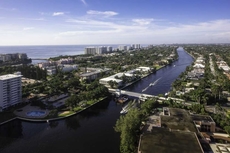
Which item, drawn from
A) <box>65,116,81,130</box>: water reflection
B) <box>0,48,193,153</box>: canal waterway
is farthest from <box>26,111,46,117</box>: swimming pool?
<box>65,116,81,130</box>: water reflection

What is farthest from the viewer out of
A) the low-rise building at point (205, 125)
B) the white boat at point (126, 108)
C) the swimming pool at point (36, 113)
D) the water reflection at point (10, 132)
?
the white boat at point (126, 108)

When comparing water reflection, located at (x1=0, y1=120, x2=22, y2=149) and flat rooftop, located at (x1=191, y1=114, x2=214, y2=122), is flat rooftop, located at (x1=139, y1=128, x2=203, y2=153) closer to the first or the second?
flat rooftop, located at (x1=191, y1=114, x2=214, y2=122)

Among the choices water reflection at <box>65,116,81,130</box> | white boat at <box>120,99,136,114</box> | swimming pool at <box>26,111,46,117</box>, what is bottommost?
water reflection at <box>65,116,81,130</box>

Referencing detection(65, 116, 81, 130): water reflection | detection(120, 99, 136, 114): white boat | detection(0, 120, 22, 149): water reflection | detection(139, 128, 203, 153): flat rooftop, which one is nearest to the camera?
detection(139, 128, 203, 153): flat rooftop

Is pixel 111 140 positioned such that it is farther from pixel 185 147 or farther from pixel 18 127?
pixel 18 127

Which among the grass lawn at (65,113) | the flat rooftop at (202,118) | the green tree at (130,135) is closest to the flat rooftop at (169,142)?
the green tree at (130,135)

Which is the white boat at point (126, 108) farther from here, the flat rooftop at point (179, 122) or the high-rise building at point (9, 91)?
the high-rise building at point (9, 91)

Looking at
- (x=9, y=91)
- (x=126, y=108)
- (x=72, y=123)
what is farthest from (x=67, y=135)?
(x=9, y=91)
